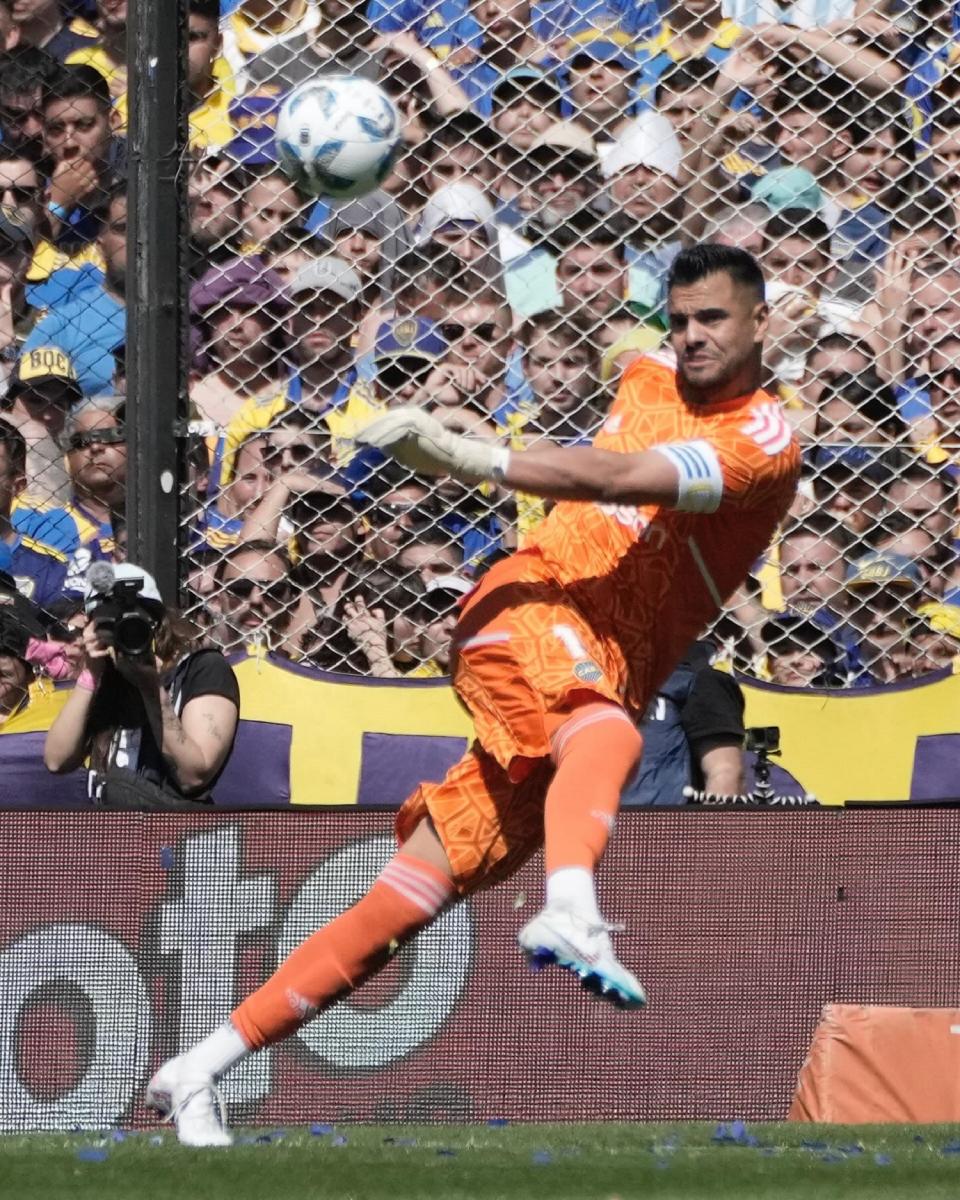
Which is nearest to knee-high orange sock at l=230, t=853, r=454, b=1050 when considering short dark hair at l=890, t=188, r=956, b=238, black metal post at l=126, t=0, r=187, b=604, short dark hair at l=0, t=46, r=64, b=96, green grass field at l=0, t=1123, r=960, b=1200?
green grass field at l=0, t=1123, r=960, b=1200

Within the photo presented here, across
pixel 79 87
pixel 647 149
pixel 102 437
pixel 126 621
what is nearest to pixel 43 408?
pixel 102 437

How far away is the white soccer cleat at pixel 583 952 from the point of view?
10.1 feet

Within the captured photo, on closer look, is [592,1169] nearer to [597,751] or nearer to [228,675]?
[597,751]

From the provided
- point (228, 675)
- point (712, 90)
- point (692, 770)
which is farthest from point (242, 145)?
point (692, 770)

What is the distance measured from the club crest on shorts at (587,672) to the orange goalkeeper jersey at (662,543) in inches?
5.1

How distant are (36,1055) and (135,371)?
1.94 metres

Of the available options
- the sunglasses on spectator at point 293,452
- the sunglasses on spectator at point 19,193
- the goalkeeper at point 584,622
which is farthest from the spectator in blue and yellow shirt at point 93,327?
the goalkeeper at point 584,622

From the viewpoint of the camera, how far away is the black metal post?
514cm

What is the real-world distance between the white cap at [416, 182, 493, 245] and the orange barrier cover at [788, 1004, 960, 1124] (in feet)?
9.69

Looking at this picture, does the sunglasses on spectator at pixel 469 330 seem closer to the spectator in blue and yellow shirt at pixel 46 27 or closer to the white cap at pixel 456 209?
the white cap at pixel 456 209

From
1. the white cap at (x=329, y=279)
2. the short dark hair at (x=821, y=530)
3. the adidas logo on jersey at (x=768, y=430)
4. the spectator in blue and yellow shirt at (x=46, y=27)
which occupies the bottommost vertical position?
the adidas logo on jersey at (x=768, y=430)

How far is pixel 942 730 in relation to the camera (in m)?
6.05

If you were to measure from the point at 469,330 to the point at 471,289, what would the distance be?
5.8 inches

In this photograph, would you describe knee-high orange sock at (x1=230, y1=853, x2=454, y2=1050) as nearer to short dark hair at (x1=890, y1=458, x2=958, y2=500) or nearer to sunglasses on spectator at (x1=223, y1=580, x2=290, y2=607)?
sunglasses on spectator at (x1=223, y1=580, x2=290, y2=607)
